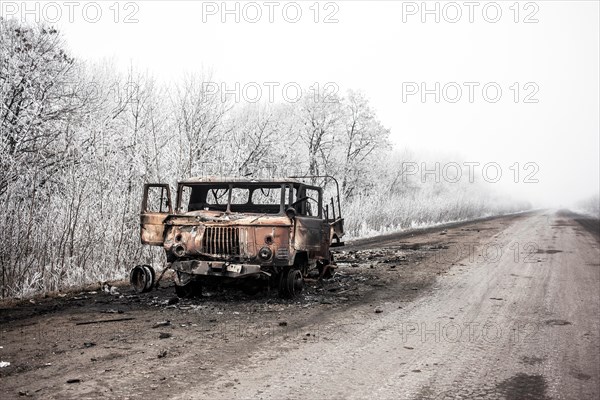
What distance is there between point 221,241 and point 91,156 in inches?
207

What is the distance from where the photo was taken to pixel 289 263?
22.5 ft

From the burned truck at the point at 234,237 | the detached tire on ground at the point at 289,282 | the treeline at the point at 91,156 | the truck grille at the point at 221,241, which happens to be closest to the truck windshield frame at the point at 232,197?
the burned truck at the point at 234,237

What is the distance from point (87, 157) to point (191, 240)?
5.22 meters

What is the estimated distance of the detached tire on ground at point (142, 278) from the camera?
7570 mm

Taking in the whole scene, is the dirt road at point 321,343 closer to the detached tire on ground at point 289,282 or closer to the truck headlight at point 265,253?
the detached tire on ground at point 289,282

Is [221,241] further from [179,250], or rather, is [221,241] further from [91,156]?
[91,156]

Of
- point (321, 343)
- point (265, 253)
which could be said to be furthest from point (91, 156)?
point (321, 343)

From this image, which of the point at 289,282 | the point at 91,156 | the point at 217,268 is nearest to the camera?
the point at 217,268

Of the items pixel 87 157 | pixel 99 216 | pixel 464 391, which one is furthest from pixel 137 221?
pixel 464 391

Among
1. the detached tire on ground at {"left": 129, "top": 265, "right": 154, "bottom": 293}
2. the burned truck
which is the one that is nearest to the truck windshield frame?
the burned truck

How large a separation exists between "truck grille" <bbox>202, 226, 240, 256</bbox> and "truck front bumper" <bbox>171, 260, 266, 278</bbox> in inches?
8.4

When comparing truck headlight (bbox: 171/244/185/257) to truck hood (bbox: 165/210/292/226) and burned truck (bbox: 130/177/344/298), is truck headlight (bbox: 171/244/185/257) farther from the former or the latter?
truck hood (bbox: 165/210/292/226)

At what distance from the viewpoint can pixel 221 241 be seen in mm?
6961

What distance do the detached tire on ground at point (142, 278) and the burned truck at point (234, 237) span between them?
0.6 inches
